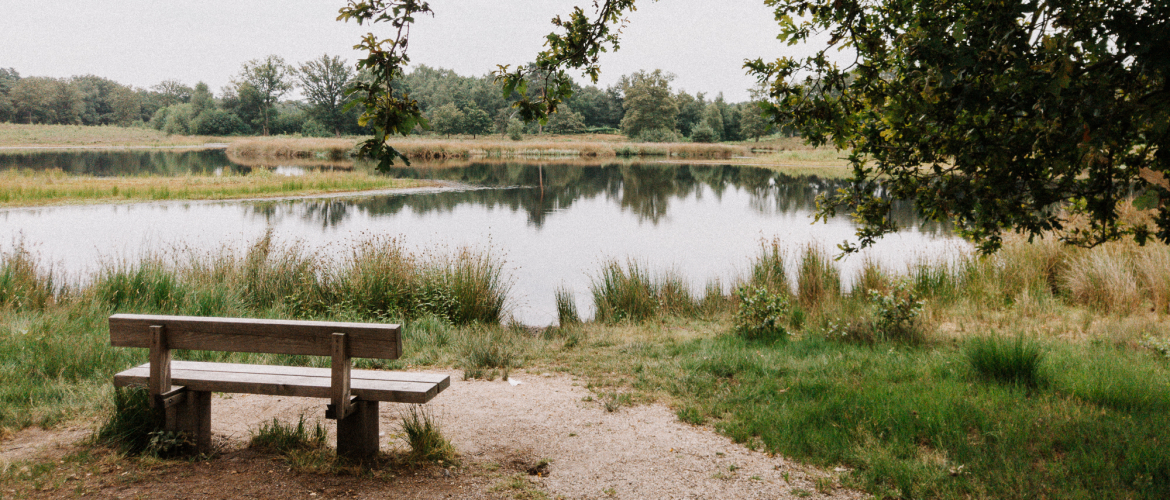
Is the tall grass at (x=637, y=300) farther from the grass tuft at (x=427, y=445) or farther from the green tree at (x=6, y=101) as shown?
the green tree at (x=6, y=101)

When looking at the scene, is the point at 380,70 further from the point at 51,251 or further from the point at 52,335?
the point at 51,251

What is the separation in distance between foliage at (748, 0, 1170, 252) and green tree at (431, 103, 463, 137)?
74827mm

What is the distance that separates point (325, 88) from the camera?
276ft

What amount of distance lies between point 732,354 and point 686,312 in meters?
3.16

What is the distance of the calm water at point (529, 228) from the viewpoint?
12727mm

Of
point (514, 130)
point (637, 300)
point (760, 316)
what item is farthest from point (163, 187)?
point (514, 130)

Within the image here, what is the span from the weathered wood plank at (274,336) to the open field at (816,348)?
5.64 feet

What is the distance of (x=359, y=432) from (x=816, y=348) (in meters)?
4.41

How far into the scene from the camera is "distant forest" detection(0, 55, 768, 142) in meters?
77.9

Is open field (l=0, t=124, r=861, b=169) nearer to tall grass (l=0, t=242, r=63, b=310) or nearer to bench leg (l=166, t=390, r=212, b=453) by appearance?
tall grass (l=0, t=242, r=63, b=310)

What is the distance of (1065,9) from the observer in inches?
115

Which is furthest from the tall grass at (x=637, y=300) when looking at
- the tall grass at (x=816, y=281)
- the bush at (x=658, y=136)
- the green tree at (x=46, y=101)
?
the green tree at (x=46, y=101)

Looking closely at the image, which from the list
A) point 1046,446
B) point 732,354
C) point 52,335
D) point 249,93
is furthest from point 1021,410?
point 249,93

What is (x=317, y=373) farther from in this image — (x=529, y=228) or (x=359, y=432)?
(x=529, y=228)
